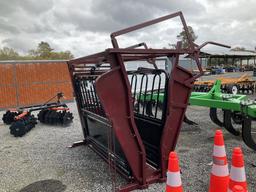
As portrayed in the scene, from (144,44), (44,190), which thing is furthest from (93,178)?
(144,44)

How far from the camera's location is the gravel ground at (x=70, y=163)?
130 inches

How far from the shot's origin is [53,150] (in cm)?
482

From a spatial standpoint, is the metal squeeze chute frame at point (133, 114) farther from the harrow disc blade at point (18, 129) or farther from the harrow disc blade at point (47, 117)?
the harrow disc blade at point (47, 117)

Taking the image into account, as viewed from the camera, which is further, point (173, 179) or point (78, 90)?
point (78, 90)

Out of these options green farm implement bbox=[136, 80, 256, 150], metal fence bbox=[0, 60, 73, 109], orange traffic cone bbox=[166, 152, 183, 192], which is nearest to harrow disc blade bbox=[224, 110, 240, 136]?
green farm implement bbox=[136, 80, 256, 150]

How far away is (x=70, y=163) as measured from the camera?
410cm

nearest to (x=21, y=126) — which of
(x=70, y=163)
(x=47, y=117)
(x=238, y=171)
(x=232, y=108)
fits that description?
(x=47, y=117)

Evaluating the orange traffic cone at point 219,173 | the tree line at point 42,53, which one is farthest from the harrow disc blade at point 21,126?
the tree line at point 42,53

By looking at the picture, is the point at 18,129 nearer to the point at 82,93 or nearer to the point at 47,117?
the point at 47,117

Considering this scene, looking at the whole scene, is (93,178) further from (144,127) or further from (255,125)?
(255,125)

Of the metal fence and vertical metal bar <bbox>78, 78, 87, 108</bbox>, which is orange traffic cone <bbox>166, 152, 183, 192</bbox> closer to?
vertical metal bar <bbox>78, 78, 87, 108</bbox>

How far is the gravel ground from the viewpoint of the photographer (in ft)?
10.8

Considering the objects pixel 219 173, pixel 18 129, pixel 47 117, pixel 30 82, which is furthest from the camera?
pixel 30 82

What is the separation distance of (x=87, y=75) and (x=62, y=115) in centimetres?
294
